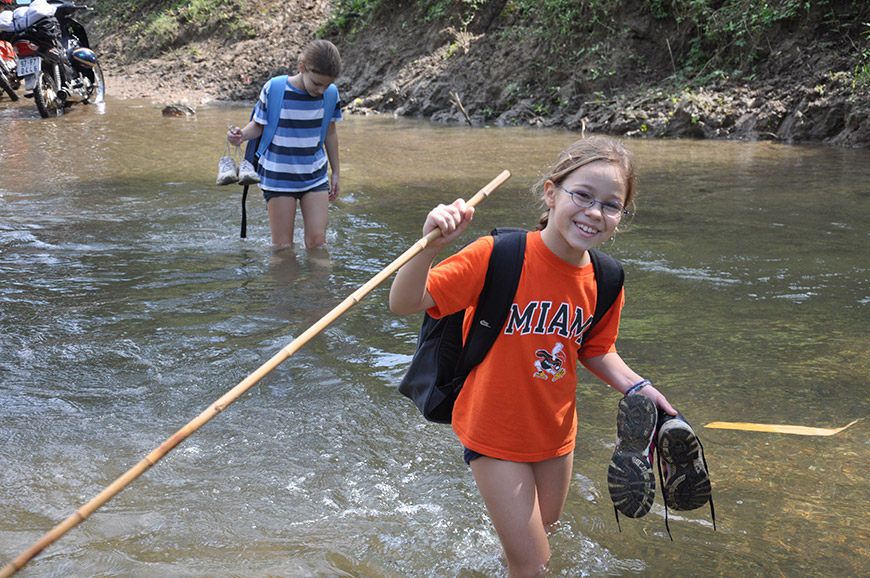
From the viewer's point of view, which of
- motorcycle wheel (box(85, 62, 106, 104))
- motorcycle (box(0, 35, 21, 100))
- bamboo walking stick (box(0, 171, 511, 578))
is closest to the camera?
bamboo walking stick (box(0, 171, 511, 578))

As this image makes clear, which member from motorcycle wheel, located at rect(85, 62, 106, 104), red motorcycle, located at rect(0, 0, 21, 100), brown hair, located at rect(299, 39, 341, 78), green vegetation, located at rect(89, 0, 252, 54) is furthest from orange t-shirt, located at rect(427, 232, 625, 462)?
green vegetation, located at rect(89, 0, 252, 54)

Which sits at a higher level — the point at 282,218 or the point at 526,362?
the point at 526,362

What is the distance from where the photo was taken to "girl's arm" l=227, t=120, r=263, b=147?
570 cm

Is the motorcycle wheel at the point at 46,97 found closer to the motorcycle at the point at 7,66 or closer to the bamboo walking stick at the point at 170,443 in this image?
the motorcycle at the point at 7,66

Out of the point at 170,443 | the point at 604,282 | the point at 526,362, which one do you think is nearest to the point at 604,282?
the point at 604,282

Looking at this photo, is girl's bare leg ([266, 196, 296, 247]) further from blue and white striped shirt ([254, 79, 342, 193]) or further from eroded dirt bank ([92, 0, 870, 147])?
eroded dirt bank ([92, 0, 870, 147])

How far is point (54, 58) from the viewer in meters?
14.7

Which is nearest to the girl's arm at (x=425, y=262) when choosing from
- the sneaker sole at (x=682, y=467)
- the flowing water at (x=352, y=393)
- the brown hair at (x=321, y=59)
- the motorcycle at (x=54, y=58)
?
the sneaker sole at (x=682, y=467)

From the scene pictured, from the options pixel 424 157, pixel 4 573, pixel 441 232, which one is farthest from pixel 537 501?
pixel 424 157

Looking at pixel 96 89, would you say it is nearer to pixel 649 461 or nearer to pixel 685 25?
pixel 685 25

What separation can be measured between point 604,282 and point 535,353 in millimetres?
329

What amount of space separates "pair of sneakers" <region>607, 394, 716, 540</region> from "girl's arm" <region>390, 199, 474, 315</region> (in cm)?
70

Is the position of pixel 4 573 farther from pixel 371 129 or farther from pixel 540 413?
pixel 371 129

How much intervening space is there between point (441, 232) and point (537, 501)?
2.88 ft
